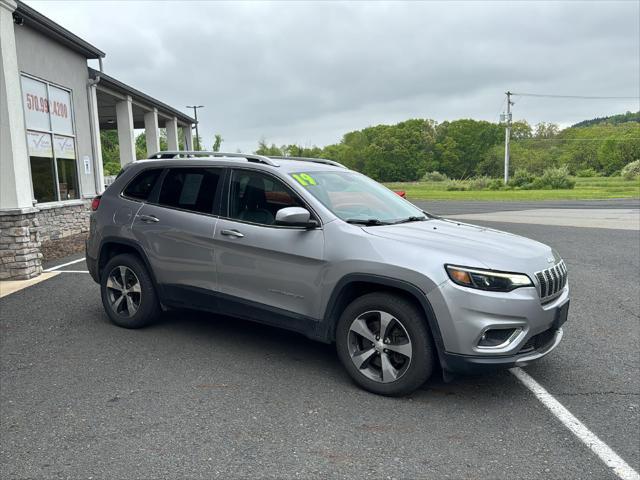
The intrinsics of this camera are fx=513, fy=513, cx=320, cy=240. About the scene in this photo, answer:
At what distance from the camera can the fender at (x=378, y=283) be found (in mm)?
3492

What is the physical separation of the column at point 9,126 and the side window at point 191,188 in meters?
4.24

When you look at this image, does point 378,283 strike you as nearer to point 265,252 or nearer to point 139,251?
point 265,252

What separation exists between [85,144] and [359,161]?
351 feet

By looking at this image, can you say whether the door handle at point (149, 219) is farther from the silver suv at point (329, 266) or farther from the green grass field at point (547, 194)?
the green grass field at point (547, 194)

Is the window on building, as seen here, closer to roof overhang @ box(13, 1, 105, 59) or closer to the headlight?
roof overhang @ box(13, 1, 105, 59)

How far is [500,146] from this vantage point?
106m

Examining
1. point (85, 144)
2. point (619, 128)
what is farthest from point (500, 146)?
point (85, 144)

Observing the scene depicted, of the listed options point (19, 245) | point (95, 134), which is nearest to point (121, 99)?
point (95, 134)

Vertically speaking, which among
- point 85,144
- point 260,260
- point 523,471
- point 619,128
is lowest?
point 523,471

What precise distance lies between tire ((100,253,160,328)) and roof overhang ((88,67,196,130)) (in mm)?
11048

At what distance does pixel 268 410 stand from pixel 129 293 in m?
2.52

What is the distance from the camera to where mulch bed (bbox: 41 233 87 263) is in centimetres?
1050

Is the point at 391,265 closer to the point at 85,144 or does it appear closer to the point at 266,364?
the point at 266,364

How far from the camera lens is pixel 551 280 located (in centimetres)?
373
